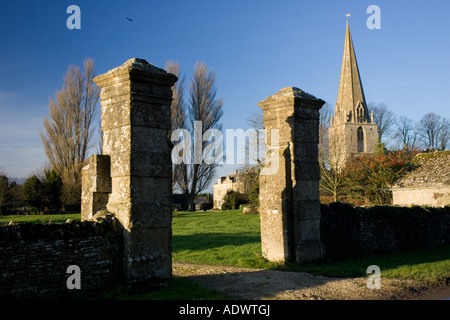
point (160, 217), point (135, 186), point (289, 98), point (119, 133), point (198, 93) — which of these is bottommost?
point (160, 217)

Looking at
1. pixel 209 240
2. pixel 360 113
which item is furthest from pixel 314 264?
pixel 360 113

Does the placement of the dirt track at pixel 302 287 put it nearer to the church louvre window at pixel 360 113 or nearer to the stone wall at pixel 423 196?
the stone wall at pixel 423 196

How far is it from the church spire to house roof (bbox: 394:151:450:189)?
86.6 feet

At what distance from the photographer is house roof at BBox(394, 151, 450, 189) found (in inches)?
756

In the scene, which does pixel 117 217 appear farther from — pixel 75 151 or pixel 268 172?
pixel 75 151

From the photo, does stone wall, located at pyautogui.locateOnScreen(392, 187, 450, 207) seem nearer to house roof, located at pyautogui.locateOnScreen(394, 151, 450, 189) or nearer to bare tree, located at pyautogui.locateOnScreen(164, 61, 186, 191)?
house roof, located at pyautogui.locateOnScreen(394, 151, 450, 189)

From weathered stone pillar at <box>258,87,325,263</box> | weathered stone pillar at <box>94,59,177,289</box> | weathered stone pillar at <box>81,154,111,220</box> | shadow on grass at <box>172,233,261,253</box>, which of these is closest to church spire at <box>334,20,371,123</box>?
shadow on grass at <box>172,233,261,253</box>

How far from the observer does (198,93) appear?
30000mm

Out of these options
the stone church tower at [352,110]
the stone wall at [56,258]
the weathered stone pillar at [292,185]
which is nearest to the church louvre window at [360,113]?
the stone church tower at [352,110]

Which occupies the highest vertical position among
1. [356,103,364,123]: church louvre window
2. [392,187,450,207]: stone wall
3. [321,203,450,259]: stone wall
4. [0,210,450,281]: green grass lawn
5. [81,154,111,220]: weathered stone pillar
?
[356,103,364,123]: church louvre window

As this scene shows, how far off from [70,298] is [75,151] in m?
24.9

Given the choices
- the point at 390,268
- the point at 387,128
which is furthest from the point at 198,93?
the point at 387,128

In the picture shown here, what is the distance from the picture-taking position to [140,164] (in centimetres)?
629

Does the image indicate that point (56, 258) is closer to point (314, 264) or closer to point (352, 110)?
point (314, 264)
